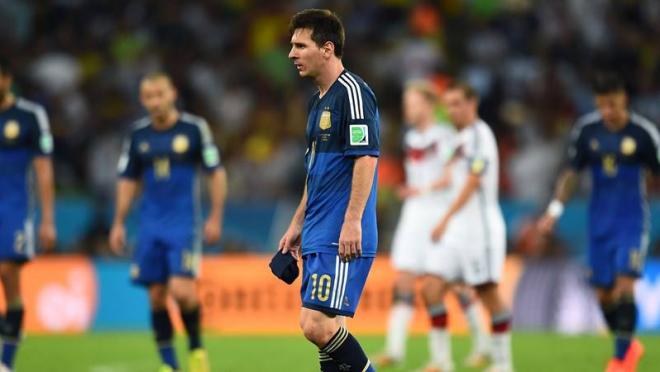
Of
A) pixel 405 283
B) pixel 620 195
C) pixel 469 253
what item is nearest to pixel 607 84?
pixel 620 195

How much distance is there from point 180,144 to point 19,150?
1339 millimetres

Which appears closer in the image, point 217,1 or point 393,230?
point 393,230

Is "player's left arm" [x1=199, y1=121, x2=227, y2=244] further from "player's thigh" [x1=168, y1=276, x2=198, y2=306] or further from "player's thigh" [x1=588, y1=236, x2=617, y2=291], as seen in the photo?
"player's thigh" [x1=588, y1=236, x2=617, y2=291]

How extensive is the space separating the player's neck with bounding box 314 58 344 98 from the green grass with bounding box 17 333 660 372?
455cm

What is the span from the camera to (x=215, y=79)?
67.2 feet

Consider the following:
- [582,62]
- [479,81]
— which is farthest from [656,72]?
[479,81]

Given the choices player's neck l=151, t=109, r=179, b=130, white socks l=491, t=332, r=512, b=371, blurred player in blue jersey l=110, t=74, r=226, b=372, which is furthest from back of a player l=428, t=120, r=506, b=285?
player's neck l=151, t=109, r=179, b=130

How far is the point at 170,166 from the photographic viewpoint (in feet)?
35.1

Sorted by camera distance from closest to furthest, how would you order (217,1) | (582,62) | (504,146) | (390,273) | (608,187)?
1. (608,187)
2. (390,273)
3. (504,146)
4. (582,62)
5. (217,1)

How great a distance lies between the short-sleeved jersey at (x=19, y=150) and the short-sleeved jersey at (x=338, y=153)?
3.86 metres

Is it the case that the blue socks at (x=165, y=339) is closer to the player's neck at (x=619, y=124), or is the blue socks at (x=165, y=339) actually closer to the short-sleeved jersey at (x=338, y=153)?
the short-sleeved jersey at (x=338, y=153)

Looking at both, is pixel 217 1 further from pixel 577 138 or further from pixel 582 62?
pixel 577 138

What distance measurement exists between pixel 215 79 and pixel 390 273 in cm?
602

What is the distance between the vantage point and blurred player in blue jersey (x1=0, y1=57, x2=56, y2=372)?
10.2 meters
